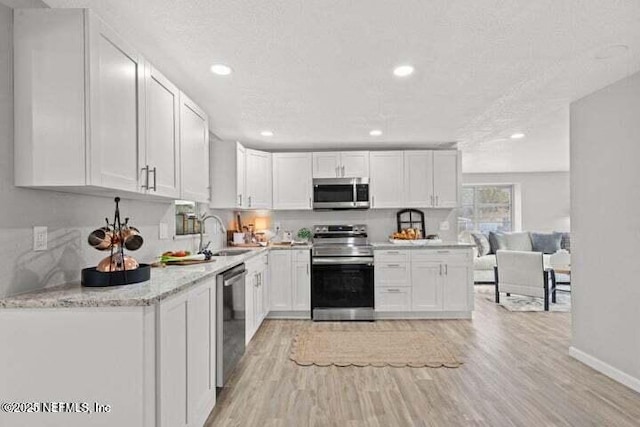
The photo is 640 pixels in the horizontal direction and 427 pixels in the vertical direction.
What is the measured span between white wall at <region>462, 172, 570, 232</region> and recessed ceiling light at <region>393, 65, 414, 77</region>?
6482mm

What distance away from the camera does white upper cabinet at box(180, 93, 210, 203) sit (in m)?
2.67

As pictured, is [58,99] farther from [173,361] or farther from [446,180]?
[446,180]

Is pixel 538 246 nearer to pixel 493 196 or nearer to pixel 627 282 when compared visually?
pixel 493 196

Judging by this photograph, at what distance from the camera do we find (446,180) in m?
4.94

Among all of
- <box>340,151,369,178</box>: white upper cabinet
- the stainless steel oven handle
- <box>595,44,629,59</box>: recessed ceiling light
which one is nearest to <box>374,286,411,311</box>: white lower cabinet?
the stainless steel oven handle

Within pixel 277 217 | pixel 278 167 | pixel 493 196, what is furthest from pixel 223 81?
pixel 493 196

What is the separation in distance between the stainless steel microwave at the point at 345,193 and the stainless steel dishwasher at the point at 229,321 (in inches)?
82.8

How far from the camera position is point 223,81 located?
279cm

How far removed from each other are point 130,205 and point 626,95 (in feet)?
12.1

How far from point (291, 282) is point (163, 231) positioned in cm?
188

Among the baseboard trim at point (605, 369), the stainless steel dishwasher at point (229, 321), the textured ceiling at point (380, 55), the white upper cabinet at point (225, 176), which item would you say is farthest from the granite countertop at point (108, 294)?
the baseboard trim at point (605, 369)

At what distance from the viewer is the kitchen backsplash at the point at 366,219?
5223mm

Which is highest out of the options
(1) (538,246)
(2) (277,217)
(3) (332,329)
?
(2) (277,217)

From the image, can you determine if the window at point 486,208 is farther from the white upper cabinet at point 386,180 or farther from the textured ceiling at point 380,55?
the textured ceiling at point 380,55
